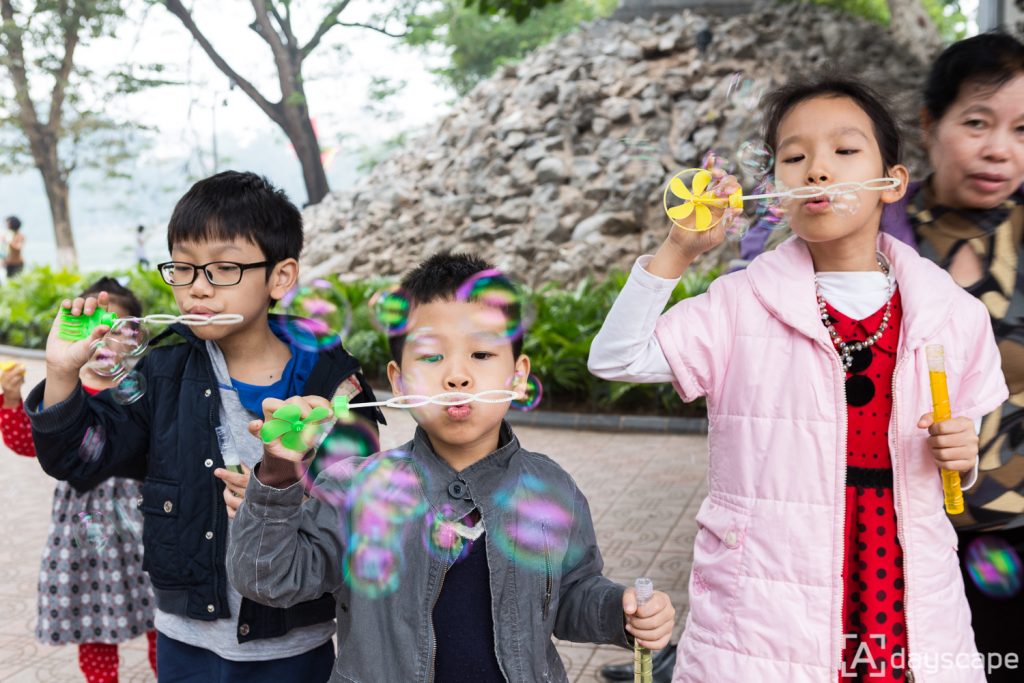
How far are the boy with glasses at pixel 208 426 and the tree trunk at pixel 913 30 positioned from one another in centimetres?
1514

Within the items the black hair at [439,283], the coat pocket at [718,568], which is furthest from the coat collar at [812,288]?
the black hair at [439,283]

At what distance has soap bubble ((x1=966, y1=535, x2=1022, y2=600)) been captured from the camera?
1.88 meters

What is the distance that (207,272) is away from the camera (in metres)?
1.87

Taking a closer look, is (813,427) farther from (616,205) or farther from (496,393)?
(616,205)

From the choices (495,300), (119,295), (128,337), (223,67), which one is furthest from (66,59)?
(495,300)

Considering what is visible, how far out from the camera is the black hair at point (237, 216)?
1.90 meters

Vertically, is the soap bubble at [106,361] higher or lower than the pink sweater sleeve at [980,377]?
higher

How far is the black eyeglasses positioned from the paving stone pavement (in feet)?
6.33

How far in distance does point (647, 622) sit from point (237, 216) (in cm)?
115

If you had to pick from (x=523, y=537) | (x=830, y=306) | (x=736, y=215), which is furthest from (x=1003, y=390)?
(x=523, y=537)

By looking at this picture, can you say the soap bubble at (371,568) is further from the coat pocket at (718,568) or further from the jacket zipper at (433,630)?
the coat pocket at (718,568)

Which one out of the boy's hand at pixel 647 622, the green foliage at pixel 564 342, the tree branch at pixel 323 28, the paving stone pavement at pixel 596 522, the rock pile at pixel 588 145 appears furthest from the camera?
the tree branch at pixel 323 28

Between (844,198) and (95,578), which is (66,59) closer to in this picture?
(95,578)

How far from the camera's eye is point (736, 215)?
1.65m
